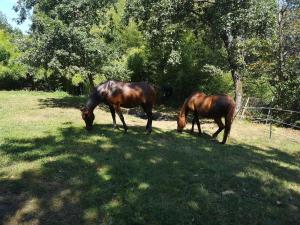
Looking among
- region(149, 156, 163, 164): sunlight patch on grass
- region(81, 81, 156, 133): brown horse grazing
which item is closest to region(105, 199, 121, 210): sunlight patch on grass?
region(149, 156, 163, 164): sunlight patch on grass

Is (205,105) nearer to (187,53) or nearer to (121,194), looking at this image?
(121,194)

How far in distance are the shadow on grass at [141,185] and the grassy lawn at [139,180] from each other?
2 cm

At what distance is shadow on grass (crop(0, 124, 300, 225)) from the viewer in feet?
24.6

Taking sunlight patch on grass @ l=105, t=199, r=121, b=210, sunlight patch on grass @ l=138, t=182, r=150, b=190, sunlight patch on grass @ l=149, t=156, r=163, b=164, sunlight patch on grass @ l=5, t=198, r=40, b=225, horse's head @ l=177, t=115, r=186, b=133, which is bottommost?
sunlight patch on grass @ l=5, t=198, r=40, b=225

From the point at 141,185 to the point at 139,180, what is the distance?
0.29 m

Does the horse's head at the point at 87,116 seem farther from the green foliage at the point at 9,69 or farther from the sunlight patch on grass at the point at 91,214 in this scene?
the green foliage at the point at 9,69

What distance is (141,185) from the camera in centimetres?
886

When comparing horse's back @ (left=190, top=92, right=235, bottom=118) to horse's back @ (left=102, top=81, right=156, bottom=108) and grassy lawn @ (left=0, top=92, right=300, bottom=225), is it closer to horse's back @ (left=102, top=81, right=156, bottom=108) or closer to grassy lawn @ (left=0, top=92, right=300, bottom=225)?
grassy lawn @ (left=0, top=92, right=300, bottom=225)

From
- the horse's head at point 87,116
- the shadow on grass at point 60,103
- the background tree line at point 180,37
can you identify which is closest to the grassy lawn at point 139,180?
the horse's head at point 87,116

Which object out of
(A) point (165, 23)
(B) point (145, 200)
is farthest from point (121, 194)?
(A) point (165, 23)

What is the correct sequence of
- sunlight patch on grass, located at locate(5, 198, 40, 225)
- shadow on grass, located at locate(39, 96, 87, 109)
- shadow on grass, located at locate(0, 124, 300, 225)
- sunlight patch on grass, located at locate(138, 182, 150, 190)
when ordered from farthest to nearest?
shadow on grass, located at locate(39, 96, 87, 109)
sunlight patch on grass, located at locate(138, 182, 150, 190)
shadow on grass, located at locate(0, 124, 300, 225)
sunlight patch on grass, located at locate(5, 198, 40, 225)

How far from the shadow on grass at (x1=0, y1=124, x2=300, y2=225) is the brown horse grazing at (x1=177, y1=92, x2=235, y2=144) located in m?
1.89

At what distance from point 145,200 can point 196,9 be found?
15559 mm

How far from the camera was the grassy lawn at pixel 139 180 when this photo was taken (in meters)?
7.54
